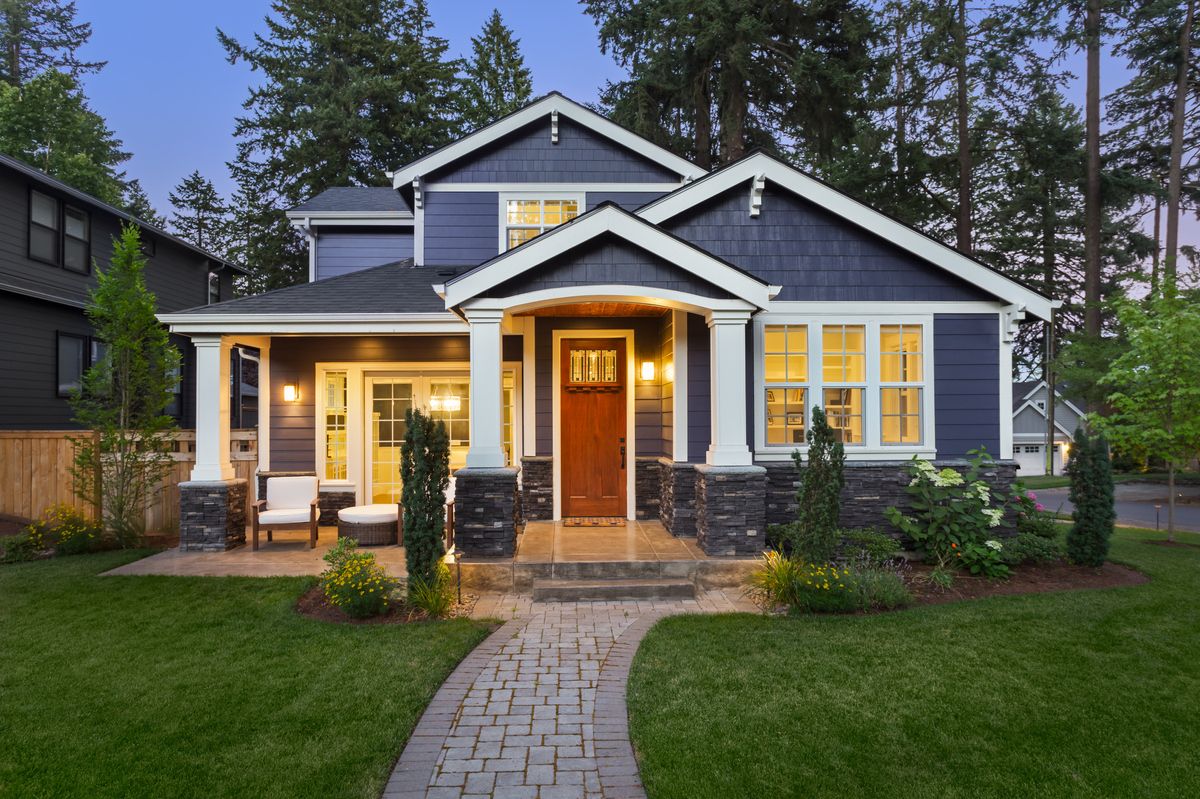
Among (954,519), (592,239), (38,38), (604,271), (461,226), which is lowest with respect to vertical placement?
(954,519)

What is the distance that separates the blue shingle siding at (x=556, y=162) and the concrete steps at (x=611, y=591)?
6505 millimetres

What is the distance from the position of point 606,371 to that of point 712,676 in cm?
493

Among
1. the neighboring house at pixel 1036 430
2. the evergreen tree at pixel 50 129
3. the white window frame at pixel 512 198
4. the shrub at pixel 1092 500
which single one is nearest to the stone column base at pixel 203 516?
the white window frame at pixel 512 198

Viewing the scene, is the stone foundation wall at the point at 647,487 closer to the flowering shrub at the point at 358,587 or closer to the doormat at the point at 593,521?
the doormat at the point at 593,521

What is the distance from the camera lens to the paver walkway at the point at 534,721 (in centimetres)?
291

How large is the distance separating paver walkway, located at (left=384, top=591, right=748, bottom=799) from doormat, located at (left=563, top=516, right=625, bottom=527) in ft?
8.64

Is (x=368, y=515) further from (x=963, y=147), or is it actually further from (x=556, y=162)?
(x=963, y=147)

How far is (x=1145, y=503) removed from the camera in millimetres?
15484

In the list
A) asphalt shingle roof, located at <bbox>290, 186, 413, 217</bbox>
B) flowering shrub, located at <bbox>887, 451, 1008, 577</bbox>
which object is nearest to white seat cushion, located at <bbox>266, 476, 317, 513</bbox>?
asphalt shingle roof, located at <bbox>290, 186, 413, 217</bbox>

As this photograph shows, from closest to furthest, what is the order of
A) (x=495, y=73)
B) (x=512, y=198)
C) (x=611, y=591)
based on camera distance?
1. (x=611, y=591)
2. (x=512, y=198)
3. (x=495, y=73)

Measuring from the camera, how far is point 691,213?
764cm

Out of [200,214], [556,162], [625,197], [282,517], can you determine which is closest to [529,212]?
[556,162]

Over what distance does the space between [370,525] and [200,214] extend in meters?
30.8

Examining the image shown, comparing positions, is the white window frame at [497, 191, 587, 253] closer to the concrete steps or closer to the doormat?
the doormat
